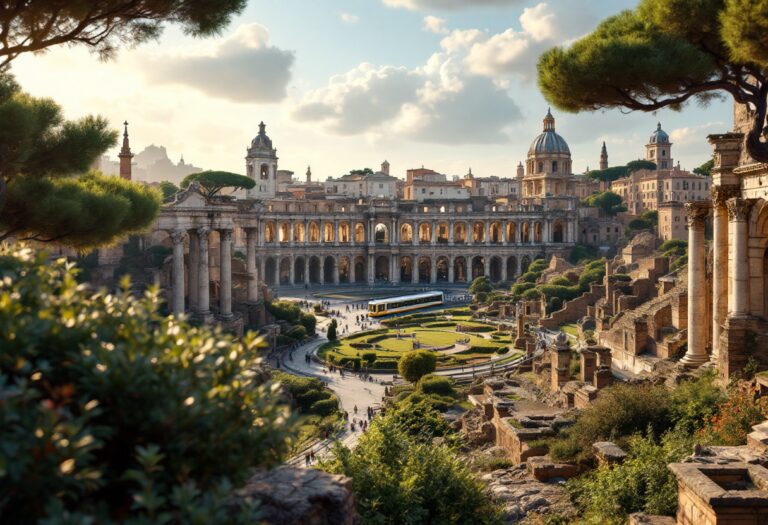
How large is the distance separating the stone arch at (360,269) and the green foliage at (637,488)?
6824 centimetres

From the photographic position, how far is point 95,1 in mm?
10836

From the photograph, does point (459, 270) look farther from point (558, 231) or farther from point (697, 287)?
point (697, 287)

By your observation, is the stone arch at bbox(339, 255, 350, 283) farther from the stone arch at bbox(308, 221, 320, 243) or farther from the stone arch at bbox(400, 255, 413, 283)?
the stone arch at bbox(400, 255, 413, 283)

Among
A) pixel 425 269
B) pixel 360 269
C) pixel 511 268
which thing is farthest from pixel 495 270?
pixel 360 269

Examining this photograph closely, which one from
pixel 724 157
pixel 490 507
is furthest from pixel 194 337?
pixel 724 157

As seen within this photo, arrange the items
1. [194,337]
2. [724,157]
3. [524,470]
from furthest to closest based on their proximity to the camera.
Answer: [724,157] → [524,470] → [194,337]

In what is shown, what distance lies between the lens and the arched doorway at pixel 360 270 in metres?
79.4

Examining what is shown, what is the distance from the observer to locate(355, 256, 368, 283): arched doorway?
79.4 metres

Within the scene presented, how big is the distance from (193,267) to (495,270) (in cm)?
4936

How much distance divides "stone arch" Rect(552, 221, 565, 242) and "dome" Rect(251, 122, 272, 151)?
33.4 m

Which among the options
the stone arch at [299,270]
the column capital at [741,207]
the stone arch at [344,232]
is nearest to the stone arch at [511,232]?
the stone arch at [344,232]

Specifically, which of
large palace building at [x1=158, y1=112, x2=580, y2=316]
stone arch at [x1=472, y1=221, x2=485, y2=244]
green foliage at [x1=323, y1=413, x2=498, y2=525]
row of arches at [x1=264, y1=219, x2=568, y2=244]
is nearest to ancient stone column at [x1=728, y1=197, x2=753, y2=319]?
green foliage at [x1=323, y1=413, x2=498, y2=525]

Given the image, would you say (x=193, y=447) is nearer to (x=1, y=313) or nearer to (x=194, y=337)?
(x=194, y=337)

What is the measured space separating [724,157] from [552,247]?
203ft
